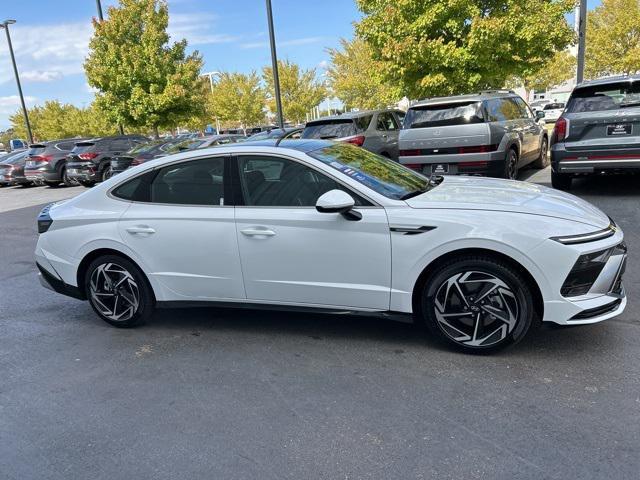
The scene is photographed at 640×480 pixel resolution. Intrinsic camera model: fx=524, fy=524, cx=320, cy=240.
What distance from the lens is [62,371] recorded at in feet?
12.8

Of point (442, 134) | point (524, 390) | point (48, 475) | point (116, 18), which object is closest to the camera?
point (48, 475)

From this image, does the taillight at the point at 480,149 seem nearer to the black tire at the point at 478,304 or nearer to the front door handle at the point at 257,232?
the black tire at the point at 478,304

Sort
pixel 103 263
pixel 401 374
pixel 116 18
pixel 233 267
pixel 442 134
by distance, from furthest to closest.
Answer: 1. pixel 116 18
2. pixel 442 134
3. pixel 103 263
4. pixel 233 267
5. pixel 401 374

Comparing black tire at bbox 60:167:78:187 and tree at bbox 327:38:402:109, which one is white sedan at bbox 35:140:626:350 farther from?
tree at bbox 327:38:402:109

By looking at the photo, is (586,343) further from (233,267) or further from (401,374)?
(233,267)

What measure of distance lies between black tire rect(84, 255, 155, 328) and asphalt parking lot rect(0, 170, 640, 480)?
0.49 feet

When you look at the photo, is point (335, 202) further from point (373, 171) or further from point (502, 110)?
point (502, 110)

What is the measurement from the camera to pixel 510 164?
30.6 feet

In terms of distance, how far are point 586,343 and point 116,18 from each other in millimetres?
21951

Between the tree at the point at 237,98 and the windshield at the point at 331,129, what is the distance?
1400 inches

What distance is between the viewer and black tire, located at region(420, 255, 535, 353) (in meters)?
3.41

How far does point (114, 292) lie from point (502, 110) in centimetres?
769

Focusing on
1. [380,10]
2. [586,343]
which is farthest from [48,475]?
[380,10]

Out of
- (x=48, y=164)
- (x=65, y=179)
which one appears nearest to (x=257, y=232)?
(x=65, y=179)
